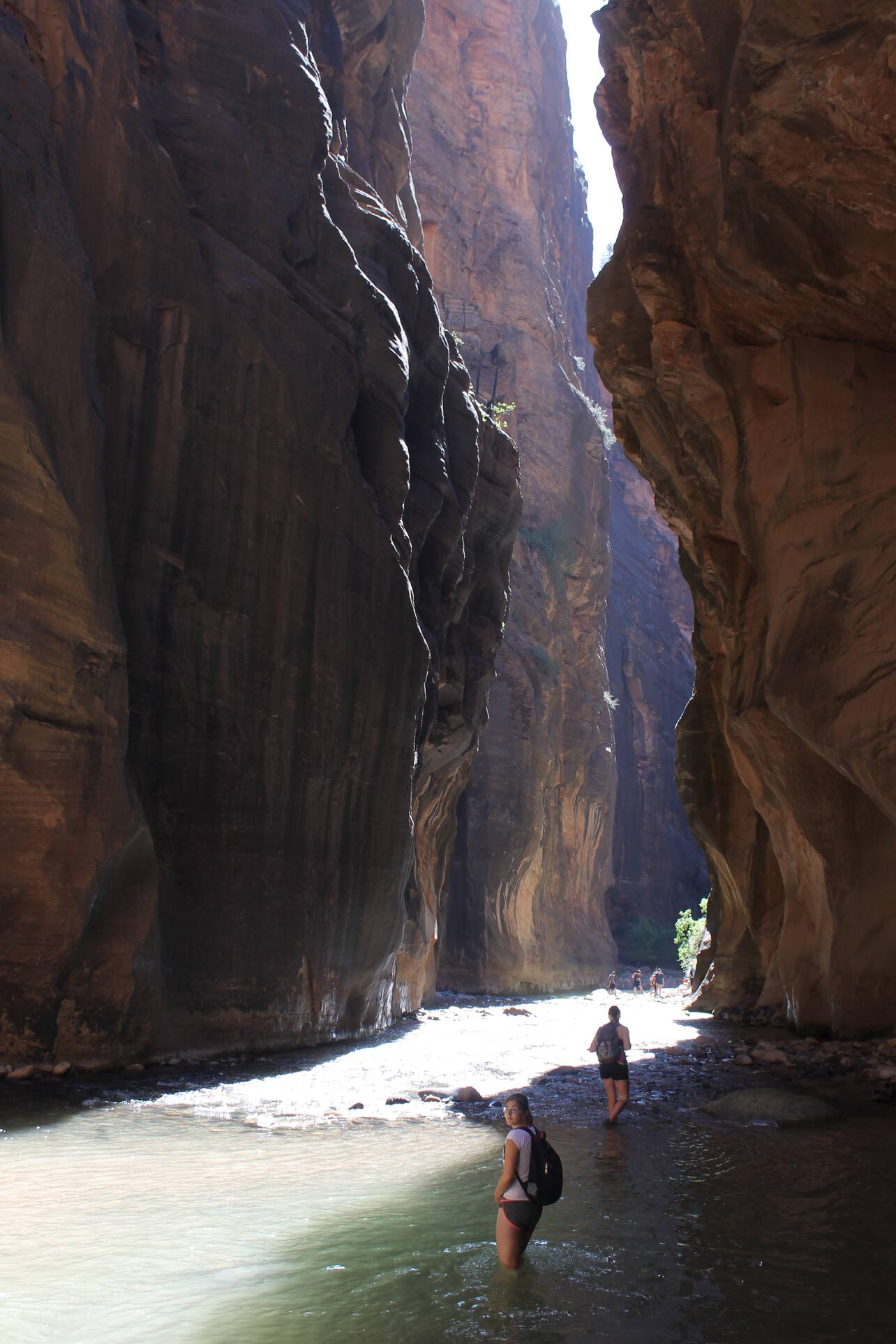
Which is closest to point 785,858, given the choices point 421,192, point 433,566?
point 433,566

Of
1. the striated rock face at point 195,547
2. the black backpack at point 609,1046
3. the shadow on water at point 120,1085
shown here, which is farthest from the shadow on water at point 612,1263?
the striated rock face at point 195,547

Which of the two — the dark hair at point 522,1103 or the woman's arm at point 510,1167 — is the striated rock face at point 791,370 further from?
the woman's arm at point 510,1167

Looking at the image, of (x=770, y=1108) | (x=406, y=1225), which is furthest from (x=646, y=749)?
(x=406, y=1225)

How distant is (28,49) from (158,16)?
551 cm

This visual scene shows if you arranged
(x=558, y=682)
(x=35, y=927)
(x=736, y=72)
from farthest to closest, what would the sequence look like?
(x=558, y=682), (x=35, y=927), (x=736, y=72)

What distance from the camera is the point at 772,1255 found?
6344 millimetres

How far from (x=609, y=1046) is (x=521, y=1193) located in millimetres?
5587

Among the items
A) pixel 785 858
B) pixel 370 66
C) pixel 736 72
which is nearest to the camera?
pixel 736 72

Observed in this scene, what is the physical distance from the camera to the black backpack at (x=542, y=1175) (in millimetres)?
6133

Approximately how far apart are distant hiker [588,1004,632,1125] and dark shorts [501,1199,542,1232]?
523 centimetres

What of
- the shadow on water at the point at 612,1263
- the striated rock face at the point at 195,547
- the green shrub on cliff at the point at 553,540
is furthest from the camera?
the green shrub on cliff at the point at 553,540

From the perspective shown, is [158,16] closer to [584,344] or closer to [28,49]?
[28,49]

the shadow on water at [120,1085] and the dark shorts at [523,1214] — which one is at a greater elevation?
the dark shorts at [523,1214]

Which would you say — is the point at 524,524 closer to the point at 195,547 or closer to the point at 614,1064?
the point at 195,547
